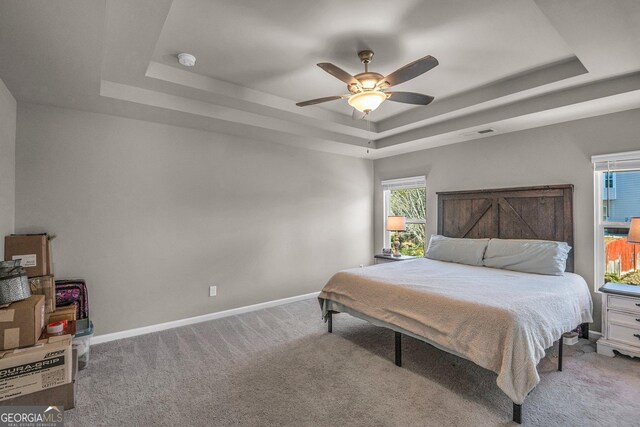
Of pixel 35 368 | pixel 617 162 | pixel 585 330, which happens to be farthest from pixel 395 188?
pixel 35 368

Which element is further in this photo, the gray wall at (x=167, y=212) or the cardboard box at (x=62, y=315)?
the gray wall at (x=167, y=212)

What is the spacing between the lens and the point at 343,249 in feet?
17.6

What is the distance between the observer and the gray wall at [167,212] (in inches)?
117

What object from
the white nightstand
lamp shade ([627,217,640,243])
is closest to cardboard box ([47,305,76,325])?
the white nightstand

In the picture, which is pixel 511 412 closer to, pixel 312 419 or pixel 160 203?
pixel 312 419

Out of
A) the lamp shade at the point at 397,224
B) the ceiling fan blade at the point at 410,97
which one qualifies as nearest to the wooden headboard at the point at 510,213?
the lamp shade at the point at 397,224

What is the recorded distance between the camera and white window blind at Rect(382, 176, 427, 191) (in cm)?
501

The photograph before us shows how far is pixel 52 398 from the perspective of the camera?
1938 mm

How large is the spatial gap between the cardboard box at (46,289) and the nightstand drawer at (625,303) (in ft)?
16.3

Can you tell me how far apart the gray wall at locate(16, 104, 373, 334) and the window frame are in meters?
1.14

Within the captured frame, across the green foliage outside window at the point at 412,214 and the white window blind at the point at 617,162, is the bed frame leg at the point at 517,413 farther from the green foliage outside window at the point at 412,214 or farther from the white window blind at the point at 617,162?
the green foliage outside window at the point at 412,214

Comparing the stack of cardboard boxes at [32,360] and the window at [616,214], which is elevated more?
the window at [616,214]

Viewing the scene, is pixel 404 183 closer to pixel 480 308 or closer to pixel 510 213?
pixel 510 213

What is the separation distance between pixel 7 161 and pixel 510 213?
529cm
